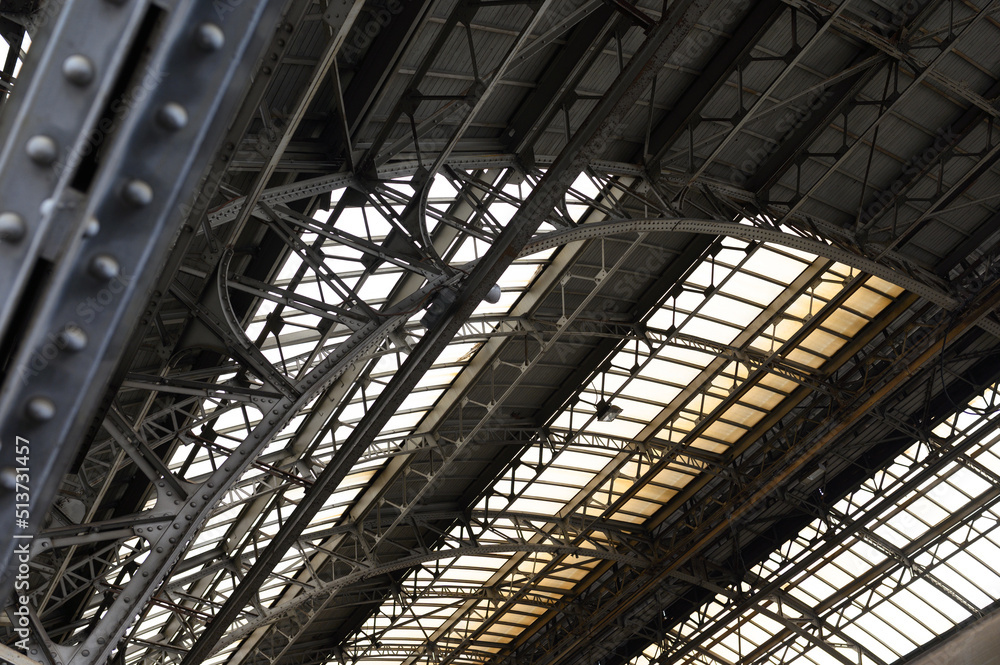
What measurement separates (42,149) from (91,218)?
0.67 feet

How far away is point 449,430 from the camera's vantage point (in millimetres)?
23812

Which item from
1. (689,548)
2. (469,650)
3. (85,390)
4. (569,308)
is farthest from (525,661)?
(85,390)

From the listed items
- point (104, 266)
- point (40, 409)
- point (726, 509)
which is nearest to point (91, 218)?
point (104, 266)

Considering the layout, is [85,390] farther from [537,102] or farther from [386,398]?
[537,102]

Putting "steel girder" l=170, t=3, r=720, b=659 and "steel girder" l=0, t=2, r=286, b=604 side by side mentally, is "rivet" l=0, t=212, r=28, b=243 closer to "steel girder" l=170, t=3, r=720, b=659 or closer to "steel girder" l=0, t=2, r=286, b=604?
"steel girder" l=0, t=2, r=286, b=604

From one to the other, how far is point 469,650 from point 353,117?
1131 inches

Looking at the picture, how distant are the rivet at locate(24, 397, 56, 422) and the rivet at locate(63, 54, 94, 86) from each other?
85 centimetres

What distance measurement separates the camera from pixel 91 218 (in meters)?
2.25

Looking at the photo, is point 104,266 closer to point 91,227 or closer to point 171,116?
point 91,227

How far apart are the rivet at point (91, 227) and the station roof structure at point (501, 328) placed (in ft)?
0.04

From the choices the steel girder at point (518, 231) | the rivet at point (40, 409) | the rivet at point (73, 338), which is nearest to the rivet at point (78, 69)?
the rivet at point (73, 338)

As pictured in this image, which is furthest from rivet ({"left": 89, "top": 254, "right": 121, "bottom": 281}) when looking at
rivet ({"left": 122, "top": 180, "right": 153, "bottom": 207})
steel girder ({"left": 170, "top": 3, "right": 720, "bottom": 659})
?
steel girder ({"left": 170, "top": 3, "right": 720, "bottom": 659})

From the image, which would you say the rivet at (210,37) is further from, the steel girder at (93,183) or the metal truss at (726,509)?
the metal truss at (726,509)

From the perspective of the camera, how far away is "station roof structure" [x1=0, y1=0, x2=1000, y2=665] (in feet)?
7.63
